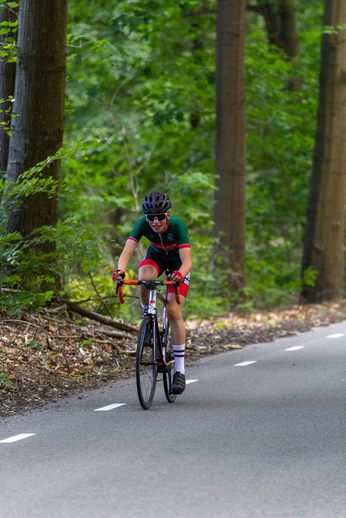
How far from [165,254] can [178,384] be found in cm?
138

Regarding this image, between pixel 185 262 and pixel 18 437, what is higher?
pixel 185 262

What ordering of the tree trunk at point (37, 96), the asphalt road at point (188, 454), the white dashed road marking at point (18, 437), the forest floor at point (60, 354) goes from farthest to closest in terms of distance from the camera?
the tree trunk at point (37, 96), the forest floor at point (60, 354), the white dashed road marking at point (18, 437), the asphalt road at point (188, 454)

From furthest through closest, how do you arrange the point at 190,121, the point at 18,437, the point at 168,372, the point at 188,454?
the point at 190,121 → the point at 168,372 → the point at 18,437 → the point at 188,454

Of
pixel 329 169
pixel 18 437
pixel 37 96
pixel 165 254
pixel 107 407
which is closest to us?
pixel 18 437

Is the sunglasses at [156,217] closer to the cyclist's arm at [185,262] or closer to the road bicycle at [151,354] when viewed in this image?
the cyclist's arm at [185,262]

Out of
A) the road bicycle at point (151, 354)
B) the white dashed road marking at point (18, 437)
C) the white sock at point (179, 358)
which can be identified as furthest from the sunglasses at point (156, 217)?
the white dashed road marking at point (18, 437)

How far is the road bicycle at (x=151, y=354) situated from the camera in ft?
23.2

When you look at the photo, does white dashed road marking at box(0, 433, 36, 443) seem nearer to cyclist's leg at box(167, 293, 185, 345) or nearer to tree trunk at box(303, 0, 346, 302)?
cyclist's leg at box(167, 293, 185, 345)

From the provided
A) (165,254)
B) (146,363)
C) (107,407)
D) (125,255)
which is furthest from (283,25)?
(107,407)

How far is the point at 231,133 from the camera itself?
17719mm

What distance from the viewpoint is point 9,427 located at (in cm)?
654

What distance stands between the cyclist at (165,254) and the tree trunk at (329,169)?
39.4 ft

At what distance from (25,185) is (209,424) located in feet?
12.1

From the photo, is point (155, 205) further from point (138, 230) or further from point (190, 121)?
point (190, 121)
